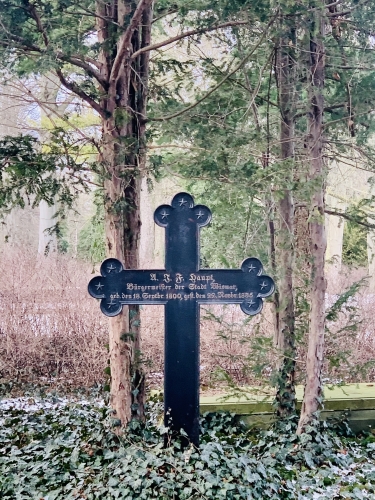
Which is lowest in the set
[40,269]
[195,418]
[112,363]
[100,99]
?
[195,418]

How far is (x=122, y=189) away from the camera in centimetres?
490

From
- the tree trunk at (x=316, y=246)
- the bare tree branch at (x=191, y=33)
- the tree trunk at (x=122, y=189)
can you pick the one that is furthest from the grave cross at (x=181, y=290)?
the bare tree branch at (x=191, y=33)

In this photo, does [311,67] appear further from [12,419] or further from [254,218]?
[12,419]

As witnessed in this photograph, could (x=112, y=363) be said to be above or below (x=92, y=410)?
above

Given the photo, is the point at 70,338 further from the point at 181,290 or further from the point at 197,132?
the point at 181,290

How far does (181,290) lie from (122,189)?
1.26 m

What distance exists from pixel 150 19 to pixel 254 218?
9.86ft

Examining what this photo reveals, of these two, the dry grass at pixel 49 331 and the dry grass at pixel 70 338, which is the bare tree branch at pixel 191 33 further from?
the dry grass at pixel 49 331

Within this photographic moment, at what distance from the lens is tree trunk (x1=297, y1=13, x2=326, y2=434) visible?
517 centimetres

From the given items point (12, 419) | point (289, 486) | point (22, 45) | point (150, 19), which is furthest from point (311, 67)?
point (12, 419)

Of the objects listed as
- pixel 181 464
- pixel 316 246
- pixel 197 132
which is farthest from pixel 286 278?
pixel 181 464

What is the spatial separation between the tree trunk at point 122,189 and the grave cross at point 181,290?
696 mm

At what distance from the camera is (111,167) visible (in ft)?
16.3

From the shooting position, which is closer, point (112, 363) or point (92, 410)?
point (112, 363)
